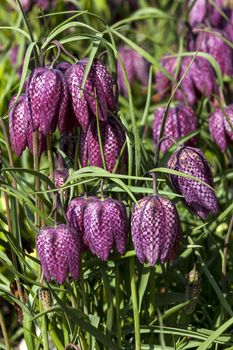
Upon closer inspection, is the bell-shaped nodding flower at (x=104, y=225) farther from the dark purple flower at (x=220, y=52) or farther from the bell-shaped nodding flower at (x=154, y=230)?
the dark purple flower at (x=220, y=52)

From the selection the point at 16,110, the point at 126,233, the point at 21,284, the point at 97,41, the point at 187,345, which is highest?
the point at 97,41

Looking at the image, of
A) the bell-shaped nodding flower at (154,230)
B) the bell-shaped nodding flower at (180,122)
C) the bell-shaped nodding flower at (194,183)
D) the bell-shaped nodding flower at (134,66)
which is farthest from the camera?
the bell-shaped nodding flower at (134,66)

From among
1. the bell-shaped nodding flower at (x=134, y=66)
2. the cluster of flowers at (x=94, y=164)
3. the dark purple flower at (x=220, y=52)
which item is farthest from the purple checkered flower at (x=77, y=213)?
the bell-shaped nodding flower at (x=134, y=66)

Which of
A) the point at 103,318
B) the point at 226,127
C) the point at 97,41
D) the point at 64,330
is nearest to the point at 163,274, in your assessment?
the point at 103,318

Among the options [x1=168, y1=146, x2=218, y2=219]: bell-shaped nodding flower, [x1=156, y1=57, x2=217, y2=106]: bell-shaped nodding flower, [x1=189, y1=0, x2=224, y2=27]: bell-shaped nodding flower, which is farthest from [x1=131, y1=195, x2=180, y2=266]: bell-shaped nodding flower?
[x1=189, y1=0, x2=224, y2=27]: bell-shaped nodding flower

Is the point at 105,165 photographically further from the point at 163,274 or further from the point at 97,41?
the point at 163,274
